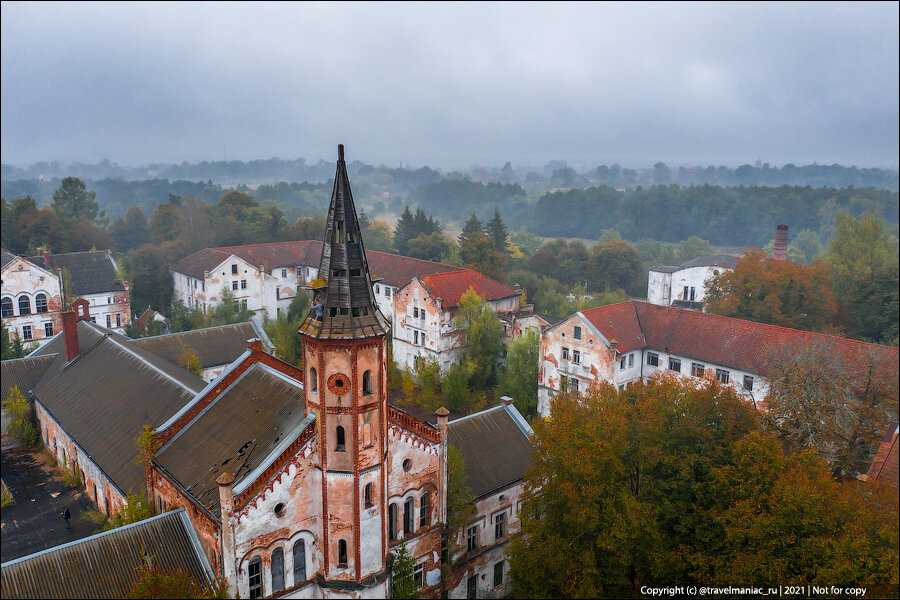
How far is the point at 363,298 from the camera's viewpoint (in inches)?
819

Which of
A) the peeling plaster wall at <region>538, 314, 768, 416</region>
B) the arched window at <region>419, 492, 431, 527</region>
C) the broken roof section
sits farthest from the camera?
the peeling plaster wall at <region>538, 314, 768, 416</region>

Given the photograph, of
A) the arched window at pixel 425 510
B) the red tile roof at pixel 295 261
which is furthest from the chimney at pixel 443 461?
the red tile roof at pixel 295 261

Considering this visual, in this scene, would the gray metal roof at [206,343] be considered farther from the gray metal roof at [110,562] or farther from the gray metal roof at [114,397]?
the gray metal roof at [110,562]

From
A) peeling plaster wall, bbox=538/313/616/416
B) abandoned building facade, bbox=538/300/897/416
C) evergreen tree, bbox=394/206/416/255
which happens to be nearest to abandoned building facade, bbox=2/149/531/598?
peeling plaster wall, bbox=538/313/616/416

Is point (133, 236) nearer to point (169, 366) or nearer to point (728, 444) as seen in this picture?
point (169, 366)

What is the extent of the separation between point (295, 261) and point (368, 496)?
54436mm

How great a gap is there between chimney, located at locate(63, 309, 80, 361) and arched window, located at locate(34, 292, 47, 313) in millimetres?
21943

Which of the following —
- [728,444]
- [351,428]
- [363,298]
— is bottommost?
[728,444]

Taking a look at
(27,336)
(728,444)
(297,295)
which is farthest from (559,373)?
(27,336)

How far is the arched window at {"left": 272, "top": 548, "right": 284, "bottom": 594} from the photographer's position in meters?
20.8

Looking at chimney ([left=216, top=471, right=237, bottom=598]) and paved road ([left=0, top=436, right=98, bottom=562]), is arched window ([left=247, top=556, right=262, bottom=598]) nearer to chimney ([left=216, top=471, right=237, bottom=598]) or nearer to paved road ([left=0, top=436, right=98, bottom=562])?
chimney ([left=216, top=471, right=237, bottom=598])

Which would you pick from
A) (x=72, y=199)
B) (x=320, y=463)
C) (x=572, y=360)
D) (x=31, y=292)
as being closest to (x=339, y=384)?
(x=320, y=463)

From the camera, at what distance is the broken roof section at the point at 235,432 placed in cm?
2189

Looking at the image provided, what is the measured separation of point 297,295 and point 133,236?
5504 centimetres
